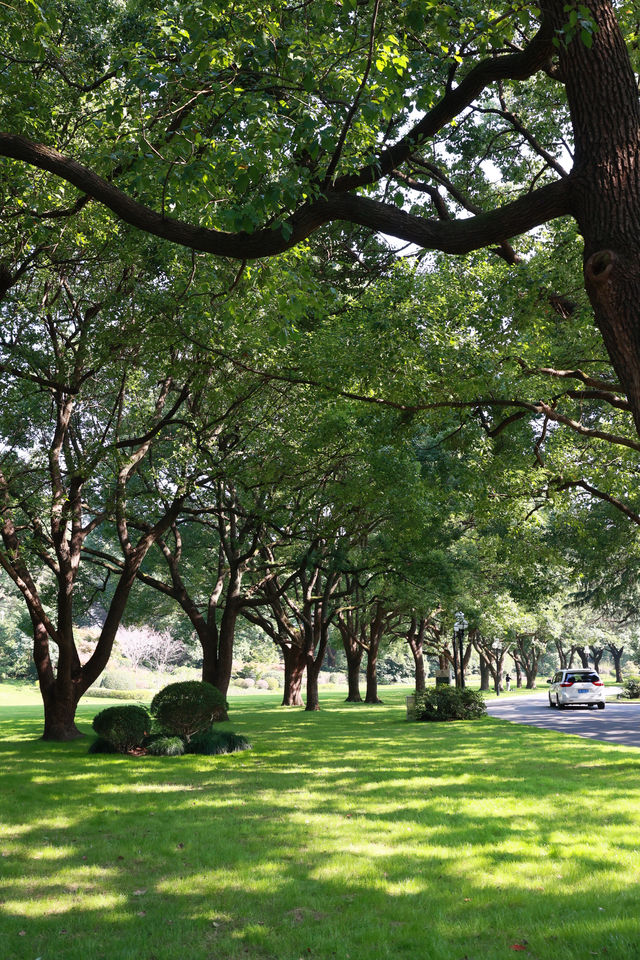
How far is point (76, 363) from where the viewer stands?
13562 millimetres

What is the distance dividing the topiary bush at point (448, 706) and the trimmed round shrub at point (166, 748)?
11.3m

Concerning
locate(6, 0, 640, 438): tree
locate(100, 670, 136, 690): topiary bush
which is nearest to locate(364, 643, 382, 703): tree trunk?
locate(100, 670, 136, 690): topiary bush

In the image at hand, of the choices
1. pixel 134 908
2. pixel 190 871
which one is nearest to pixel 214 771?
pixel 190 871

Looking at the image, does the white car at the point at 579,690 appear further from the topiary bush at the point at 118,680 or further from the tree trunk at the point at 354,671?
the topiary bush at the point at 118,680

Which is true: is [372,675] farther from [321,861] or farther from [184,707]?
[321,861]

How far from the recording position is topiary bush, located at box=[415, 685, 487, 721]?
78.5 ft

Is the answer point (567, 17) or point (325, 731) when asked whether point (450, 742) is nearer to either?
point (325, 731)

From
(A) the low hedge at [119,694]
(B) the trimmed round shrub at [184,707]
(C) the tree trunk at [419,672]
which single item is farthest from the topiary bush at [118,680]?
(B) the trimmed round shrub at [184,707]

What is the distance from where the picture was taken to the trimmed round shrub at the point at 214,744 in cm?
1500

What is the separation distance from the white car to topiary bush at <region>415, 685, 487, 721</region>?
866 cm

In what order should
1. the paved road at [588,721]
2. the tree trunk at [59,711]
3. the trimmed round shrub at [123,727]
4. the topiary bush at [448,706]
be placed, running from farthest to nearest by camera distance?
the topiary bush at [448,706] → the paved road at [588,721] → the tree trunk at [59,711] → the trimmed round shrub at [123,727]

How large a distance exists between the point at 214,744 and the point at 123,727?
197 centimetres

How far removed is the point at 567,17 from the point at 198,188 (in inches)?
123

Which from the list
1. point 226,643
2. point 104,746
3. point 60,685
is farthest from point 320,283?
point 226,643
